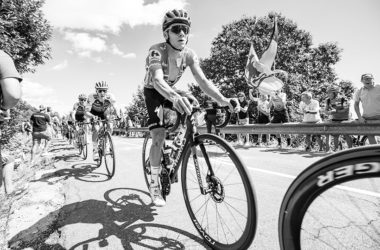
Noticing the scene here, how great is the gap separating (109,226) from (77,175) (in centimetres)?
347

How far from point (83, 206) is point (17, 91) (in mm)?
2304

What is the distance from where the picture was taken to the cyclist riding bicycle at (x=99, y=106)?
6771 millimetres

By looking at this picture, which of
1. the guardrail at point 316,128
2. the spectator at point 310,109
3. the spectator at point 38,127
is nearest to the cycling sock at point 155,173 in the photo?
the guardrail at point 316,128

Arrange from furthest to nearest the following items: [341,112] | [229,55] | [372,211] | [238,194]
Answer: [229,55] → [341,112] → [238,194] → [372,211]

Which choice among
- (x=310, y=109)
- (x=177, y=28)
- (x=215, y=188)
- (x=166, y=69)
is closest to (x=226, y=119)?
(x=215, y=188)

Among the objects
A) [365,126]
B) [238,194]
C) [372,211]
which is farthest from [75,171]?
[365,126]

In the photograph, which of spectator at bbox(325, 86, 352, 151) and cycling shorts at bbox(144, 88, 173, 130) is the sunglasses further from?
spectator at bbox(325, 86, 352, 151)

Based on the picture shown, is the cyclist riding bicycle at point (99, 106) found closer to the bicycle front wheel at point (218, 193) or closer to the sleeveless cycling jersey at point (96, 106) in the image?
the sleeveless cycling jersey at point (96, 106)

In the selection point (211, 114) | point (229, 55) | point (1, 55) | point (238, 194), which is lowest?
point (238, 194)

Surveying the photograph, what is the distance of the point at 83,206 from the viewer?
12.3 feet

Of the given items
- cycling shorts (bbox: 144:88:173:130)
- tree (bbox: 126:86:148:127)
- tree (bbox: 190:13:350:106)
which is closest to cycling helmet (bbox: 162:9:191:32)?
cycling shorts (bbox: 144:88:173:130)

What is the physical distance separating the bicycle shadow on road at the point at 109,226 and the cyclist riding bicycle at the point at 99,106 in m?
2.94

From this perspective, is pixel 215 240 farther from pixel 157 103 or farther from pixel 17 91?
pixel 17 91

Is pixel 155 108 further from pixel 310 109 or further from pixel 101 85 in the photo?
pixel 310 109
